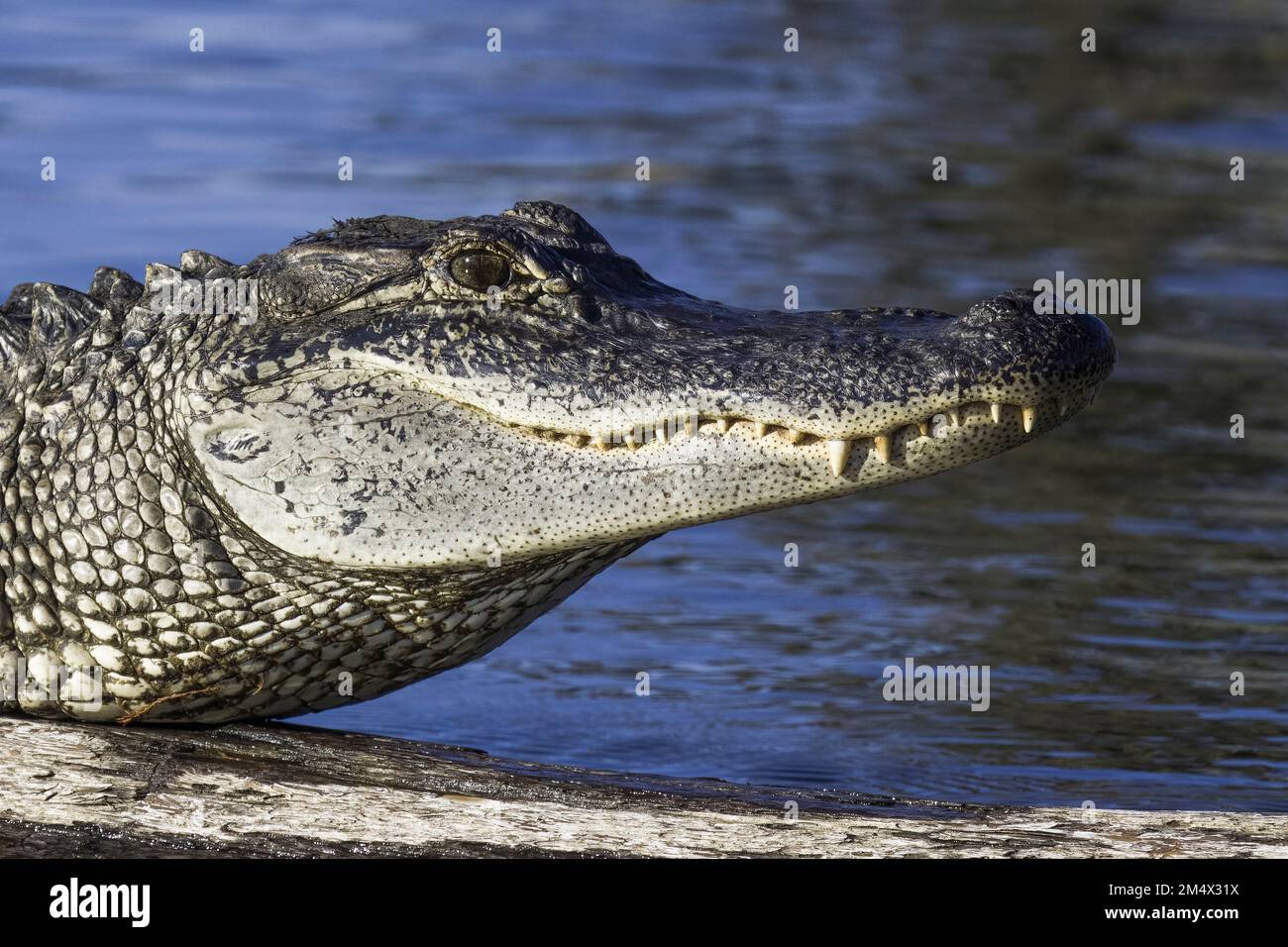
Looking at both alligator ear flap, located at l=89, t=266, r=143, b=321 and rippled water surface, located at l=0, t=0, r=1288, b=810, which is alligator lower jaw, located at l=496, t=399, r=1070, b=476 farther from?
rippled water surface, located at l=0, t=0, r=1288, b=810

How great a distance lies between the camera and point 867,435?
12.6 feet

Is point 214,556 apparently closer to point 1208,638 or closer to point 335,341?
point 335,341

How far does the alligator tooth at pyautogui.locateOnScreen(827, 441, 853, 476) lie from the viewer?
385 cm

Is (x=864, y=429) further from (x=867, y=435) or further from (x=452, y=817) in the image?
(x=452, y=817)

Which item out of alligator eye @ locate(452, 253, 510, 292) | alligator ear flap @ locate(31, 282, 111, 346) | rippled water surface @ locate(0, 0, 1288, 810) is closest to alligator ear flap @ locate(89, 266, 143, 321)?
alligator ear flap @ locate(31, 282, 111, 346)

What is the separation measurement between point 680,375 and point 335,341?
77 cm

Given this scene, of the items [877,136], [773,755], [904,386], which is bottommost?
[773,755]

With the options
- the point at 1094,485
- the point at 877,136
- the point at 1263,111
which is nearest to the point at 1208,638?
the point at 1094,485

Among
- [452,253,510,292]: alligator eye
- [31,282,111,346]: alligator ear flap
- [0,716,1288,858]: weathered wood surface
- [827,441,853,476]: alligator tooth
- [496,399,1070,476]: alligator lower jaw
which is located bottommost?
[0,716,1288,858]: weathered wood surface

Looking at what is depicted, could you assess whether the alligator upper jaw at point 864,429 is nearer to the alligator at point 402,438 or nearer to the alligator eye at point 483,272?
the alligator at point 402,438

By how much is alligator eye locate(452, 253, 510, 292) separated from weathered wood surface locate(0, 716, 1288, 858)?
3.46ft

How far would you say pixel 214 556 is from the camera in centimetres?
413

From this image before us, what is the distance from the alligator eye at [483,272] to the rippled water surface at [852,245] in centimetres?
175

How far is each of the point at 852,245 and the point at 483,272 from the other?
744 centimetres
